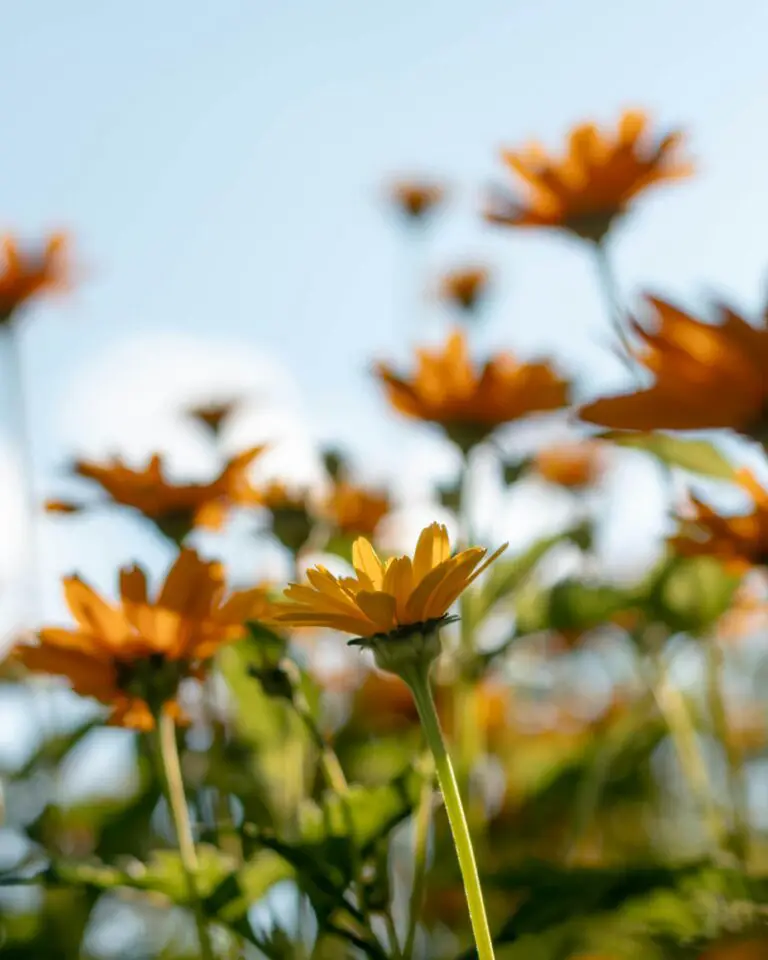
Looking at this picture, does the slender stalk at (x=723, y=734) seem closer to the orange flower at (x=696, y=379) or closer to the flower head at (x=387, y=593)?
the orange flower at (x=696, y=379)

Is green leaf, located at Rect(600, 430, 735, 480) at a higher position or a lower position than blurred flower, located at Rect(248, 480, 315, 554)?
higher

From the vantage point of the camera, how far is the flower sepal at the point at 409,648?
0.58 m

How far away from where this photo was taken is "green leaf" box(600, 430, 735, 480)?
92cm

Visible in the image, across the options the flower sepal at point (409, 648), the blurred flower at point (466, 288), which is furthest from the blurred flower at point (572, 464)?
the flower sepal at point (409, 648)

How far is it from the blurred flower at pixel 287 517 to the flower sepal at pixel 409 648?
56cm

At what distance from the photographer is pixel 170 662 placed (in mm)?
729

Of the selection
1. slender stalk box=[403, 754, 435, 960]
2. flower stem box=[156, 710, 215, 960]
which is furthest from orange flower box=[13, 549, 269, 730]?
slender stalk box=[403, 754, 435, 960]

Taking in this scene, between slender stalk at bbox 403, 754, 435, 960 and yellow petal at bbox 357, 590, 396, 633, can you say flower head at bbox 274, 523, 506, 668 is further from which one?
slender stalk at bbox 403, 754, 435, 960

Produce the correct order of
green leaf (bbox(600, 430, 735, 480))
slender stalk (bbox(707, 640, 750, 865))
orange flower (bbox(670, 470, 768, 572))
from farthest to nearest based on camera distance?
slender stalk (bbox(707, 640, 750, 865)) < green leaf (bbox(600, 430, 735, 480)) < orange flower (bbox(670, 470, 768, 572))

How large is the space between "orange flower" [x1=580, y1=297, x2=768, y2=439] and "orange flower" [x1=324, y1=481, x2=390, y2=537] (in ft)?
1.98

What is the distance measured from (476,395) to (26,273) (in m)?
0.86

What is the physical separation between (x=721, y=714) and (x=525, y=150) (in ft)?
2.02

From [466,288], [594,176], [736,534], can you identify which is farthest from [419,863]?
[466,288]

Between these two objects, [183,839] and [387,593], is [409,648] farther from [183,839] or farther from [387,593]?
[183,839]
